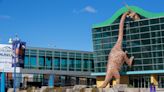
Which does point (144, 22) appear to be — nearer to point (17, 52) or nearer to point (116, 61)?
point (116, 61)

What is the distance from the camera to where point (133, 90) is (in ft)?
144

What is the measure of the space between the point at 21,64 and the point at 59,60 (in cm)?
2867

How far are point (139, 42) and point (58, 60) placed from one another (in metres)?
24.8

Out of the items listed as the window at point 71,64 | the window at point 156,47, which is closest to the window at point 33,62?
the window at point 71,64

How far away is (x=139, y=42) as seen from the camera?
223 ft

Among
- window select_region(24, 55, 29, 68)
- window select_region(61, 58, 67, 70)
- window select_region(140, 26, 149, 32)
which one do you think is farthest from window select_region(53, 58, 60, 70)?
window select_region(140, 26, 149, 32)

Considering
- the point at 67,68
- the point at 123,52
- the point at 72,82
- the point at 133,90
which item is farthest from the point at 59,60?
the point at 133,90

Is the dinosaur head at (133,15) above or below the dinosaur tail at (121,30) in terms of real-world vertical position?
above

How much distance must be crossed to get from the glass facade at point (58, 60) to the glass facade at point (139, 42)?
14.4 m

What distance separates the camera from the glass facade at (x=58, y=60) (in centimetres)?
8400

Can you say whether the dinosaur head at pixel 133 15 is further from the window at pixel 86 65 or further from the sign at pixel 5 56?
the window at pixel 86 65

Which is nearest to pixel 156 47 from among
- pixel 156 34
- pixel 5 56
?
pixel 156 34

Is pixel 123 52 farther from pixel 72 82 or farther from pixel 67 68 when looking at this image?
pixel 72 82

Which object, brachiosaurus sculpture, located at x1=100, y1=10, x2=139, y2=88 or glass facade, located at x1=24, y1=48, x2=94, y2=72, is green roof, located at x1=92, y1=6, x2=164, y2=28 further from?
glass facade, located at x1=24, y1=48, x2=94, y2=72
